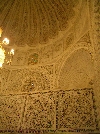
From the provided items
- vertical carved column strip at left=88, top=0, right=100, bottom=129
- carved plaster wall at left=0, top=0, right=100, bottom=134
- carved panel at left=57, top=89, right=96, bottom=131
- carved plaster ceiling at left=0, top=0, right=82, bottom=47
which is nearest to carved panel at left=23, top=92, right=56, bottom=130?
carved plaster wall at left=0, top=0, right=100, bottom=134

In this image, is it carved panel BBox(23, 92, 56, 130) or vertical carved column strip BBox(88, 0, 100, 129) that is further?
carved panel BBox(23, 92, 56, 130)

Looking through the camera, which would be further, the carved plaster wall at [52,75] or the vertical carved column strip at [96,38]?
the carved plaster wall at [52,75]

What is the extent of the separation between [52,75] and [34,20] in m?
2.51

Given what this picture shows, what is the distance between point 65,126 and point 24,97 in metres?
1.78

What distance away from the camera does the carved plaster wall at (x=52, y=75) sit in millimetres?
4688

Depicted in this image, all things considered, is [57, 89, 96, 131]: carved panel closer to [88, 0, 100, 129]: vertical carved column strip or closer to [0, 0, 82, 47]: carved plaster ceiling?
[88, 0, 100, 129]: vertical carved column strip

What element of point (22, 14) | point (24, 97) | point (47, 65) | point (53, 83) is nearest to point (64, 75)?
point (53, 83)

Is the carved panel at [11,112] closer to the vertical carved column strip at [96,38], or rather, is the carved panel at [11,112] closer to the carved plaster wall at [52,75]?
the carved plaster wall at [52,75]

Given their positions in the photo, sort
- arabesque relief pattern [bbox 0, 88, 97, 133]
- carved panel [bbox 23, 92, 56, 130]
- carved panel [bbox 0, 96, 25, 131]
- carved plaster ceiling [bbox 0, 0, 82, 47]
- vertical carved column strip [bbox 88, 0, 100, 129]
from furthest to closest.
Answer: carved plaster ceiling [bbox 0, 0, 82, 47] < carved panel [bbox 0, 96, 25, 131] < carved panel [bbox 23, 92, 56, 130] < arabesque relief pattern [bbox 0, 88, 97, 133] < vertical carved column strip [bbox 88, 0, 100, 129]

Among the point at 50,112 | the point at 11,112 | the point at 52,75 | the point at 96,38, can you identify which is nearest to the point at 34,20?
the point at 52,75

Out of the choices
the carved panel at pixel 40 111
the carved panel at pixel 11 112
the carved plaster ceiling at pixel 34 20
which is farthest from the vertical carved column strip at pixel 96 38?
the carved panel at pixel 11 112

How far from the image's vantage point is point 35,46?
23.0 feet

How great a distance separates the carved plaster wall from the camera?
469cm

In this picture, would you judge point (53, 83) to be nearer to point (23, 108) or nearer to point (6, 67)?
point (23, 108)
